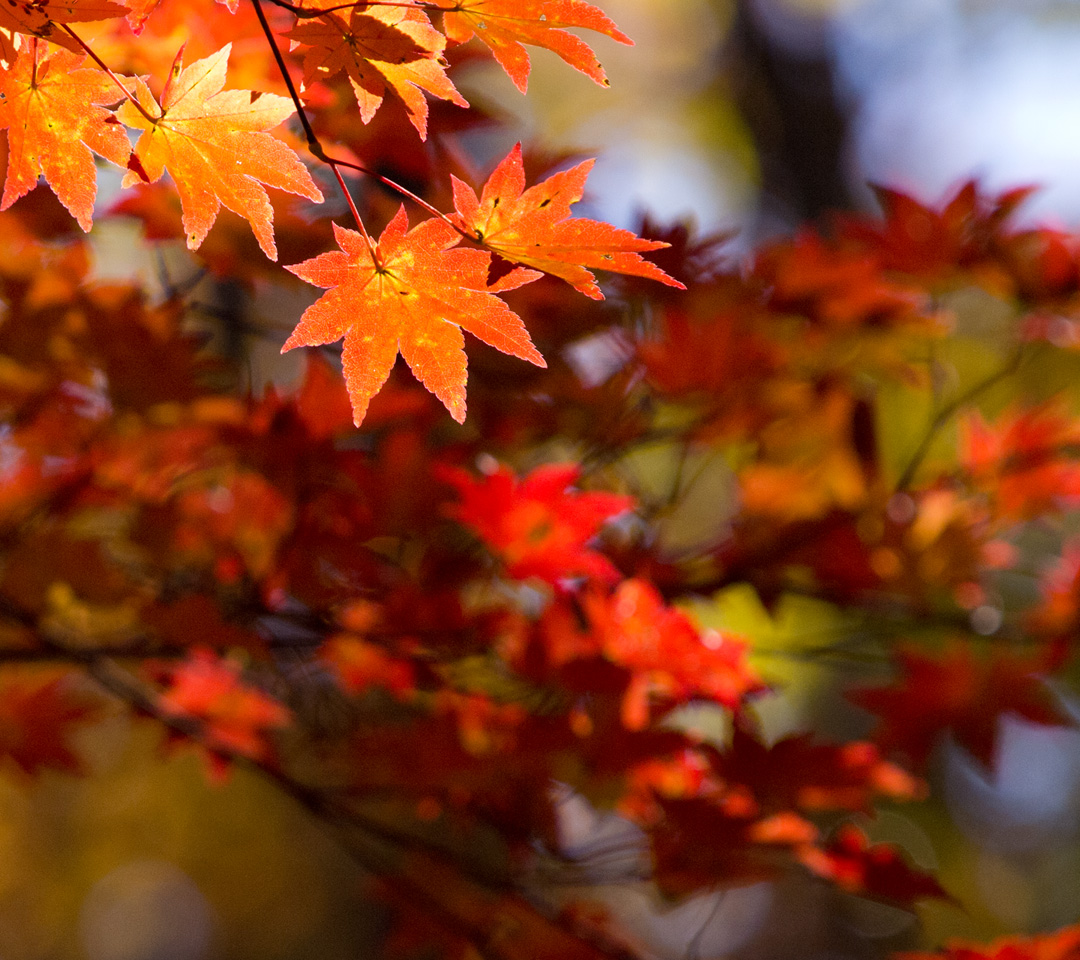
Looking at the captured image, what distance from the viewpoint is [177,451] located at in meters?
1.19

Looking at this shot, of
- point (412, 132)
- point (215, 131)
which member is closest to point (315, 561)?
point (412, 132)

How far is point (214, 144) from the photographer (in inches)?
22.4

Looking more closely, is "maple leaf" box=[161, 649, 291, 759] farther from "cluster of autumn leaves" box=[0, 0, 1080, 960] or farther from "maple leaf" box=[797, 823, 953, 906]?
"maple leaf" box=[797, 823, 953, 906]

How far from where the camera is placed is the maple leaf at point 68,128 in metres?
0.56

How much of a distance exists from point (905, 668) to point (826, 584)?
21cm

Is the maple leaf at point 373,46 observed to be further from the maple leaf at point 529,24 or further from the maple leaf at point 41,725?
the maple leaf at point 41,725

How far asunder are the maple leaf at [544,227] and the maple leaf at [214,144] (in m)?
0.10

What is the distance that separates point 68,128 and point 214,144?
90mm

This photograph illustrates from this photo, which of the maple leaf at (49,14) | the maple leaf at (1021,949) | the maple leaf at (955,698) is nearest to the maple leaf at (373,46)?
the maple leaf at (49,14)

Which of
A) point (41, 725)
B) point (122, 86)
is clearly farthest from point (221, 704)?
point (122, 86)

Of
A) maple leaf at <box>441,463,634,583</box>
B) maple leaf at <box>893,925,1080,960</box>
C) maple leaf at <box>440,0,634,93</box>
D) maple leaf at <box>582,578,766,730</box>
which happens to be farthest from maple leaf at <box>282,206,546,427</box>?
maple leaf at <box>893,925,1080,960</box>

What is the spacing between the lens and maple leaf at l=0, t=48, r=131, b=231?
1.84 feet

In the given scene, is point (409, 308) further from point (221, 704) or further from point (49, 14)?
point (221, 704)

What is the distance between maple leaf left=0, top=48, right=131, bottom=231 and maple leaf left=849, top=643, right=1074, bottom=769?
117cm
